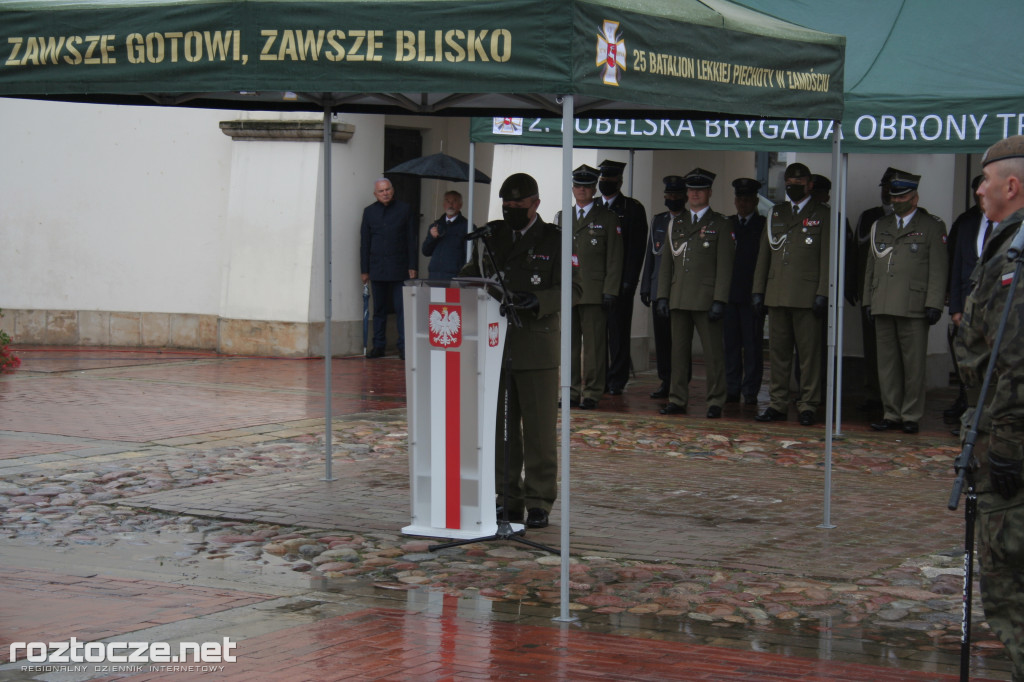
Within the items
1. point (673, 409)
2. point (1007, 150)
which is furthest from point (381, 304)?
point (1007, 150)

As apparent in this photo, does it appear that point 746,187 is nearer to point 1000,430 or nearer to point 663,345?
point 663,345

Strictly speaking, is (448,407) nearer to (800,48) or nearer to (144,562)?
(144,562)

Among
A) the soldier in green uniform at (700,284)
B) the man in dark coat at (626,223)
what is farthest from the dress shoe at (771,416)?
the man in dark coat at (626,223)

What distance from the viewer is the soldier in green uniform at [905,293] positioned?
1169 cm

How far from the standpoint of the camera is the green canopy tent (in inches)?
232

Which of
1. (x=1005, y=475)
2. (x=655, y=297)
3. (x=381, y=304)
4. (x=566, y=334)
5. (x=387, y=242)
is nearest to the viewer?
(x=1005, y=475)

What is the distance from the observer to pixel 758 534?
771 cm

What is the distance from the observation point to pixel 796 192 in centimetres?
1216

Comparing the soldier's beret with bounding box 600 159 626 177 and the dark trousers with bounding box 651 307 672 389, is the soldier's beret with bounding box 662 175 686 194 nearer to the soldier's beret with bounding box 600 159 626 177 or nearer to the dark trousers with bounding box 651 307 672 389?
the soldier's beret with bounding box 600 159 626 177

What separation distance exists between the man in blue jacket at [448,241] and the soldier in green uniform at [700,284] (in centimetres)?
469

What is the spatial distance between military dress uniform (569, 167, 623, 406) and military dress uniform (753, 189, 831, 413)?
4.77 ft

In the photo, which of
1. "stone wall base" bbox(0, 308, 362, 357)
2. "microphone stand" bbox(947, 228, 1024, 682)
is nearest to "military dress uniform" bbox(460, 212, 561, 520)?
"microphone stand" bbox(947, 228, 1024, 682)

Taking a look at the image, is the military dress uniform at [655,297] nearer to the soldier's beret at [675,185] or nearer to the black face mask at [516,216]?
the soldier's beret at [675,185]

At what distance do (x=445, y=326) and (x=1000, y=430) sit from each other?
11.4ft
